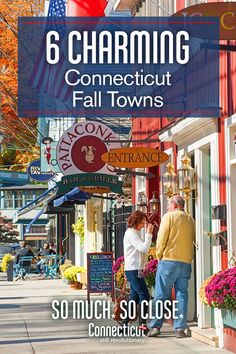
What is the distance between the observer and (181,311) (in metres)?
13.6

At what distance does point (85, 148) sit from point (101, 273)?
2.47m

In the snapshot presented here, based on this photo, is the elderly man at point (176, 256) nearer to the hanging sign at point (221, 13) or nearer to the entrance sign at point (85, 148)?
the hanging sign at point (221, 13)

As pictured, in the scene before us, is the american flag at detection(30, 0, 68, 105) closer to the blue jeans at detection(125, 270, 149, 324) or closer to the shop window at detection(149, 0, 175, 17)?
the shop window at detection(149, 0, 175, 17)

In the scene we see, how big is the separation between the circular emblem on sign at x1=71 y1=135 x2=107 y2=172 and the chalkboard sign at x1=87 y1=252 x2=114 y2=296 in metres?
1.78

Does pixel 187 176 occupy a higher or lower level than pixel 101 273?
higher

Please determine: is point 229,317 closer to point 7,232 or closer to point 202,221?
point 202,221

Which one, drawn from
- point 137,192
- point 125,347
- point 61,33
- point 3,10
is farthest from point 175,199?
point 3,10

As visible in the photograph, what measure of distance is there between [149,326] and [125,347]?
168 centimetres

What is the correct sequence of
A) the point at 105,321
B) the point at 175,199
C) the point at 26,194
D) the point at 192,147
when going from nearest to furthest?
the point at 175,199 → the point at 192,147 → the point at 105,321 → the point at 26,194

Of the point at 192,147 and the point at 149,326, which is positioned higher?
the point at 192,147

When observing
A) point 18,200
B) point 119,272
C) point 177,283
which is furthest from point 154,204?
point 18,200

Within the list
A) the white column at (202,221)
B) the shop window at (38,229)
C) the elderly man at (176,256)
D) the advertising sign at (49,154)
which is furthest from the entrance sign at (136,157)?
the shop window at (38,229)

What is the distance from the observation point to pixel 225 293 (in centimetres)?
1162

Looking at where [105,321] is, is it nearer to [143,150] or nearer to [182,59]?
[143,150]
